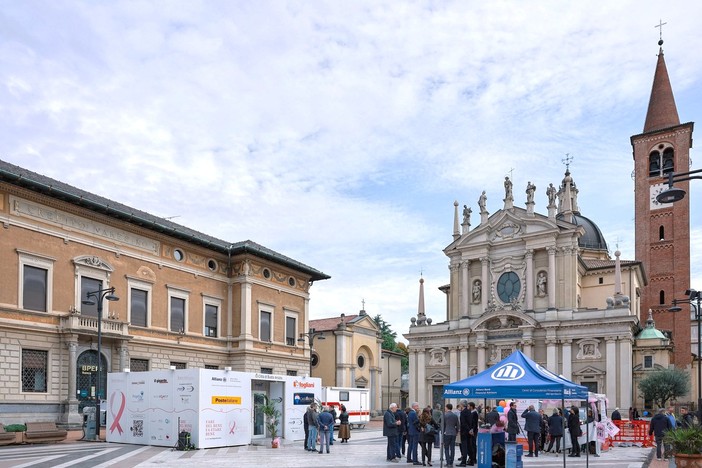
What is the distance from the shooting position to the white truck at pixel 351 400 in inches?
1363

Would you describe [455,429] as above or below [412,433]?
above

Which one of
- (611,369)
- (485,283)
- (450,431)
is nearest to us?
(450,431)

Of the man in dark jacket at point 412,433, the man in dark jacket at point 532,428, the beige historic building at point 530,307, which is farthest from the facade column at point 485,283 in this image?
the man in dark jacket at point 412,433

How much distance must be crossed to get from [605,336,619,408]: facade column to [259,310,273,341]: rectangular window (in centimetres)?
2440

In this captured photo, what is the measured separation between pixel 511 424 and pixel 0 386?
737 inches

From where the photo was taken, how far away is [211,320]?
122 feet

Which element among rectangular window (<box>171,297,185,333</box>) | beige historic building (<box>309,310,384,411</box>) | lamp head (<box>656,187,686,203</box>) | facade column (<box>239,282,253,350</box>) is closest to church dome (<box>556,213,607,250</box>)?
beige historic building (<box>309,310,384,411</box>)

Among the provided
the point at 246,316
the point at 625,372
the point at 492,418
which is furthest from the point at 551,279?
the point at 492,418

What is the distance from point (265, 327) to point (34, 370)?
588 inches

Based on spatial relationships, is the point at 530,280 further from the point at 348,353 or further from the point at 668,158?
the point at 668,158

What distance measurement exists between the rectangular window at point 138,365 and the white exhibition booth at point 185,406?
7374 millimetres

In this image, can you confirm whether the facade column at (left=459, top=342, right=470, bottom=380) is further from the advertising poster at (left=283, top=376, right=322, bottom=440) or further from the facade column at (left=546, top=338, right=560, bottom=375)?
the advertising poster at (left=283, top=376, right=322, bottom=440)

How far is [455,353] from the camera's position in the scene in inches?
2152

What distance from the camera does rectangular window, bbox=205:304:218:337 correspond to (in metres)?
36.7
